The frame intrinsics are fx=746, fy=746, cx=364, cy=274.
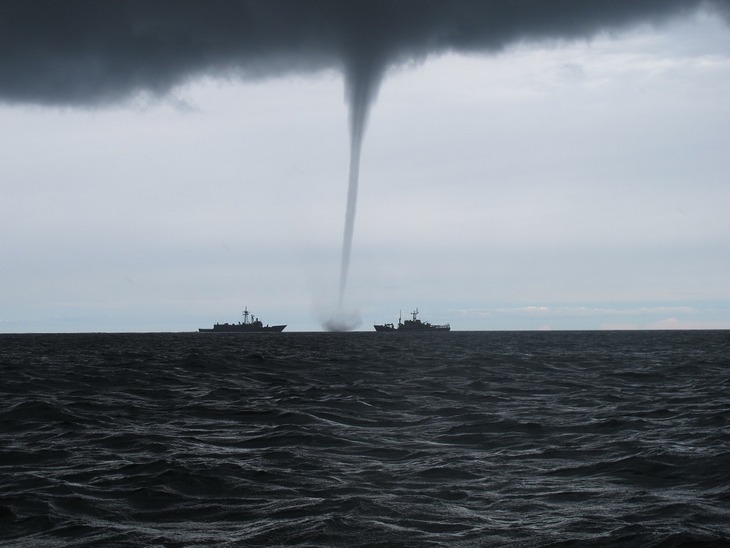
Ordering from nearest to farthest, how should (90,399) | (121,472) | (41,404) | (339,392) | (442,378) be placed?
(121,472), (41,404), (90,399), (339,392), (442,378)

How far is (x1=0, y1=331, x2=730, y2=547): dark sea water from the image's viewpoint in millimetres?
9172

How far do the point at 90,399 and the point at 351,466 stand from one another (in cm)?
1365

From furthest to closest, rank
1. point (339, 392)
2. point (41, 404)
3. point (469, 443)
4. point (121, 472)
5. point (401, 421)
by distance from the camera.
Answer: point (339, 392) < point (41, 404) < point (401, 421) < point (469, 443) < point (121, 472)

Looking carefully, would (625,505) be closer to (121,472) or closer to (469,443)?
(469,443)

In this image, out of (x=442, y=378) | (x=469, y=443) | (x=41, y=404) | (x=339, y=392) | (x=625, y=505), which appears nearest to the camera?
(x=625, y=505)

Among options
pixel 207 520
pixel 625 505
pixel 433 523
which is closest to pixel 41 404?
pixel 207 520

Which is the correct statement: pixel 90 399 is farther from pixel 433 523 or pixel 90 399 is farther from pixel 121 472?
pixel 433 523

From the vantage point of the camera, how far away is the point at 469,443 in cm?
1582

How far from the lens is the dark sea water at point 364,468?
30.1ft

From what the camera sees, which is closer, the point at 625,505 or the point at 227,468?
the point at 625,505

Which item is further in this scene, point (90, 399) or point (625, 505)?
point (90, 399)

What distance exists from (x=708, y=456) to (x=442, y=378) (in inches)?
796

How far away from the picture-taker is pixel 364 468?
43.2 feet

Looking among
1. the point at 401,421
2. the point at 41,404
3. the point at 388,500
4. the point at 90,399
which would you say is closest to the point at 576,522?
the point at 388,500
